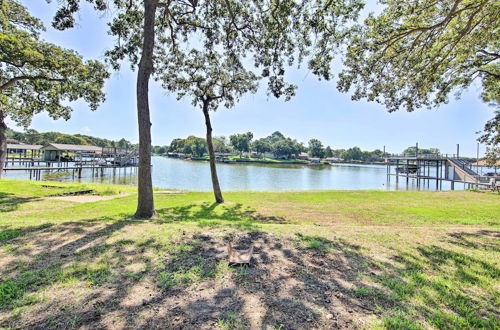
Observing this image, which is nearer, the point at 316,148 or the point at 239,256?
the point at 239,256

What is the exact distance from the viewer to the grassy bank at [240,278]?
2458 millimetres

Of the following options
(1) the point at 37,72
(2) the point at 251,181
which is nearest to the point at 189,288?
(1) the point at 37,72

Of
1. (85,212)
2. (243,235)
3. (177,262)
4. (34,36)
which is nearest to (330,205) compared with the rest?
(243,235)

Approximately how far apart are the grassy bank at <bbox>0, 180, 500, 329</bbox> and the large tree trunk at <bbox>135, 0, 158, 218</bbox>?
1.44 meters

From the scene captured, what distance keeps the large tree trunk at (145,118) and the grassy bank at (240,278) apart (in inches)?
56.7

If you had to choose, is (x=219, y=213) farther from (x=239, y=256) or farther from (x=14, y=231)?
(x=239, y=256)

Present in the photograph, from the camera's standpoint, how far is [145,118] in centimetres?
720

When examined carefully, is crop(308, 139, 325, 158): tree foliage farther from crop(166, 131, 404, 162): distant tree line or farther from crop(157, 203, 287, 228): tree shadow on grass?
crop(157, 203, 287, 228): tree shadow on grass

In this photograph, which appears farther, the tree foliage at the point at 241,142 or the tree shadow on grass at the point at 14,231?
the tree foliage at the point at 241,142

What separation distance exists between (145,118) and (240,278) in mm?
5842

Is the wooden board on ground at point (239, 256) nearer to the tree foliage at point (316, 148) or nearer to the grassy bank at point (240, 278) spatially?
the grassy bank at point (240, 278)

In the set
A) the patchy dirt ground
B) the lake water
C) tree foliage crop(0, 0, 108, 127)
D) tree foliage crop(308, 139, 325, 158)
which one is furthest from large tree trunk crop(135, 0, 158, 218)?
tree foliage crop(308, 139, 325, 158)

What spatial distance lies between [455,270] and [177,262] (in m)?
4.49

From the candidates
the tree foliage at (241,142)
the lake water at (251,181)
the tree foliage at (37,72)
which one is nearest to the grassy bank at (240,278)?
the tree foliage at (37,72)
